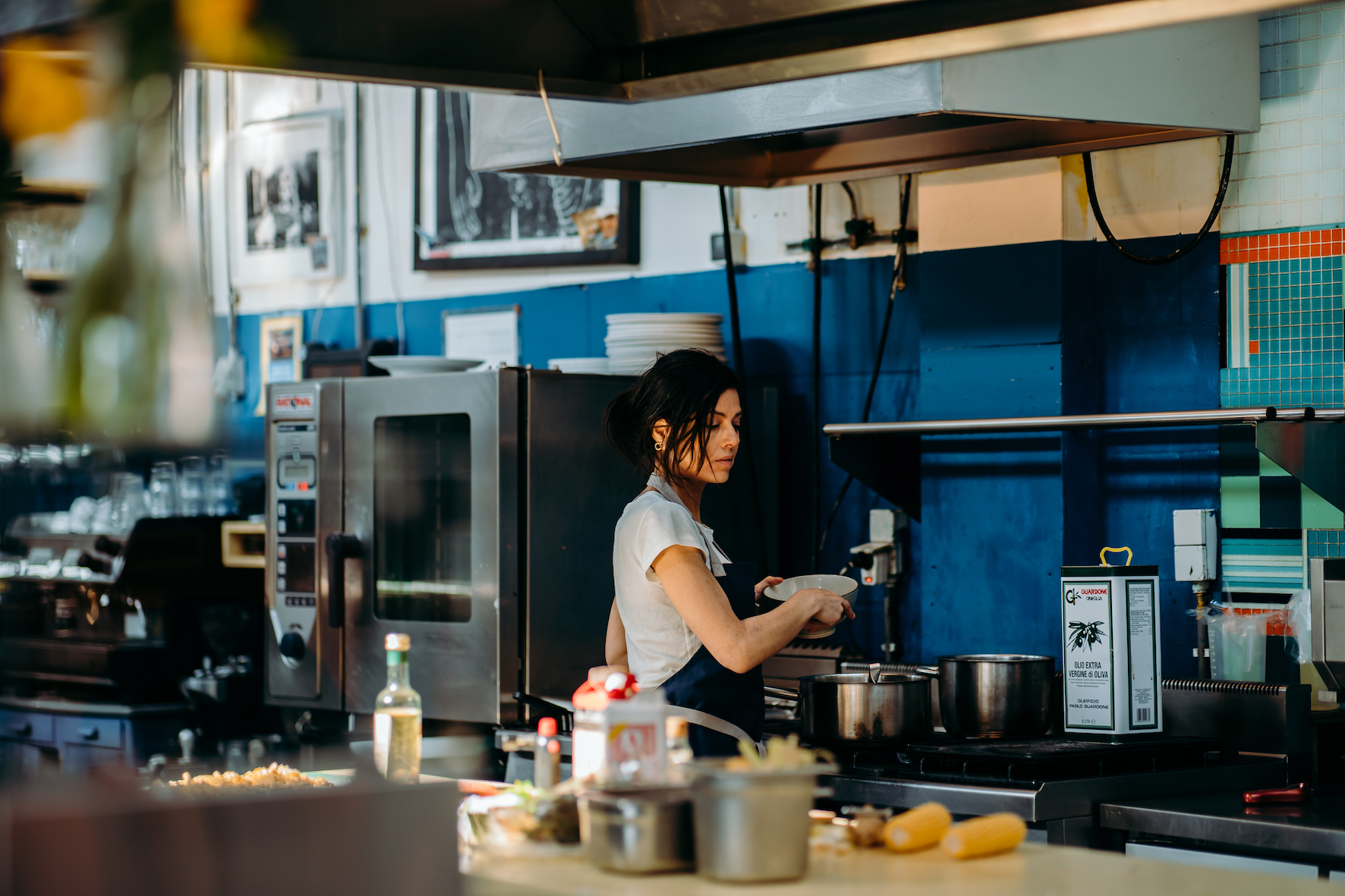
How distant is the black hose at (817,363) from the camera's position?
13.0ft

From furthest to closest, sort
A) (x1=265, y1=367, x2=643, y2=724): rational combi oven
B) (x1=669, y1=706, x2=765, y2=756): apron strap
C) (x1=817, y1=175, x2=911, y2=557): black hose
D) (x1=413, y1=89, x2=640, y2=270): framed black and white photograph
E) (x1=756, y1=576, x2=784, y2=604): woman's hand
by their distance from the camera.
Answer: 1. (x1=413, y1=89, x2=640, y2=270): framed black and white photograph
2. (x1=817, y1=175, x2=911, y2=557): black hose
3. (x1=265, y1=367, x2=643, y2=724): rational combi oven
4. (x1=756, y1=576, x2=784, y2=604): woman's hand
5. (x1=669, y1=706, x2=765, y2=756): apron strap

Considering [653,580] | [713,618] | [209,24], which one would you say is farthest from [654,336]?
[209,24]

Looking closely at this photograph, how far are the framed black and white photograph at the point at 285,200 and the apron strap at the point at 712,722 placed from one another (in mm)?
3127

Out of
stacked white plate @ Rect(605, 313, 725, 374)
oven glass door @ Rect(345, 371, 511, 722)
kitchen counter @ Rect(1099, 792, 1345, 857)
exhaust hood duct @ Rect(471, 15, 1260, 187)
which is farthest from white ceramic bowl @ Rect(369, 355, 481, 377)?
kitchen counter @ Rect(1099, 792, 1345, 857)

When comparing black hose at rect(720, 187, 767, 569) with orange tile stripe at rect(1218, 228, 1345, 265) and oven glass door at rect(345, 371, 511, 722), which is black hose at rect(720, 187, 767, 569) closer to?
oven glass door at rect(345, 371, 511, 722)

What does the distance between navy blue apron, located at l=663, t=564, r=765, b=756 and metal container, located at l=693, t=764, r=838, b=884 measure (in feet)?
3.53

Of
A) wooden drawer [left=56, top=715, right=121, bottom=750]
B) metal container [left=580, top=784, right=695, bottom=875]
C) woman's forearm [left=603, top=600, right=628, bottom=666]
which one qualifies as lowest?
wooden drawer [left=56, top=715, right=121, bottom=750]

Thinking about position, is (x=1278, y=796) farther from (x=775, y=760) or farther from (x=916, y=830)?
(x=775, y=760)

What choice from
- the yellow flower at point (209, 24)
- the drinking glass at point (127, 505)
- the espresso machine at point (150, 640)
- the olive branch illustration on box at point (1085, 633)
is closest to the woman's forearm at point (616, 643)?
the olive branch illustration on box at point (1085, 633)

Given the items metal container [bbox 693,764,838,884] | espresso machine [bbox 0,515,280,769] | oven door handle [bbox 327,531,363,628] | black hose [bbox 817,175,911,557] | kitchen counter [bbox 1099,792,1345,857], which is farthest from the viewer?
espresso machine [bbox 0,515,280,769]

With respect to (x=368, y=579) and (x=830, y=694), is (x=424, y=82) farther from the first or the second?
(x=368, y=579)

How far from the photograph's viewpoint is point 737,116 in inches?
117

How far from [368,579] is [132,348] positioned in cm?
278

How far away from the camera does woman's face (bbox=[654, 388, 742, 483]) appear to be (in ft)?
9.29
